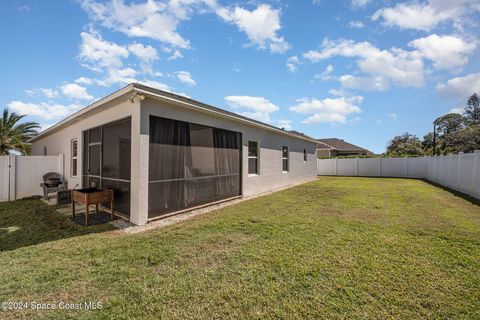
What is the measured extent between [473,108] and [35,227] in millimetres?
61346

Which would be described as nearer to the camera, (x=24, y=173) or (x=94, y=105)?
(x=94, y=105)

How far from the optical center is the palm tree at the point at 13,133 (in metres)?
15.3

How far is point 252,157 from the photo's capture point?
948cm

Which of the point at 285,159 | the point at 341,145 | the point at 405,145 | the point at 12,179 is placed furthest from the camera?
the point at 405,145

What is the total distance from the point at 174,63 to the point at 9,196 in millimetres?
8277

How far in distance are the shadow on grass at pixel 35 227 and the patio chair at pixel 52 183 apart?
5.71ft

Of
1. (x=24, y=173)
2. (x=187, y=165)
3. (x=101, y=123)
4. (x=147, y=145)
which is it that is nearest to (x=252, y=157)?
(x=187, y=165)

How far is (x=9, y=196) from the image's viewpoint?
8.59 m

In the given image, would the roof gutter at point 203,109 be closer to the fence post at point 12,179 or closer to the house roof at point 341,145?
the fence post at point 12,179

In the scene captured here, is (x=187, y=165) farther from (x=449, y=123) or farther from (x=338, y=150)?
(x=449, y=123)

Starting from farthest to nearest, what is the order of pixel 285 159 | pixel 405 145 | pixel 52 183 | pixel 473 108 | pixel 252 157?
1. pixel 473 108
2. pixel 405 145
3. pixel 285 159
4. pixel 252 157
5. pixel 52 183

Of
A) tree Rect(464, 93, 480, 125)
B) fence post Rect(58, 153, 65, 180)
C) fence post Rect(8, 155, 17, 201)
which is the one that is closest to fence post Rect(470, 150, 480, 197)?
fence post Rect(58, 153, 65, 180)

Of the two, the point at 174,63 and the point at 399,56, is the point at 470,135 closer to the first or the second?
the point at 399,56

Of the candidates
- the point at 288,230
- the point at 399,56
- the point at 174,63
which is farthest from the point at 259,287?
the point at 399,56
